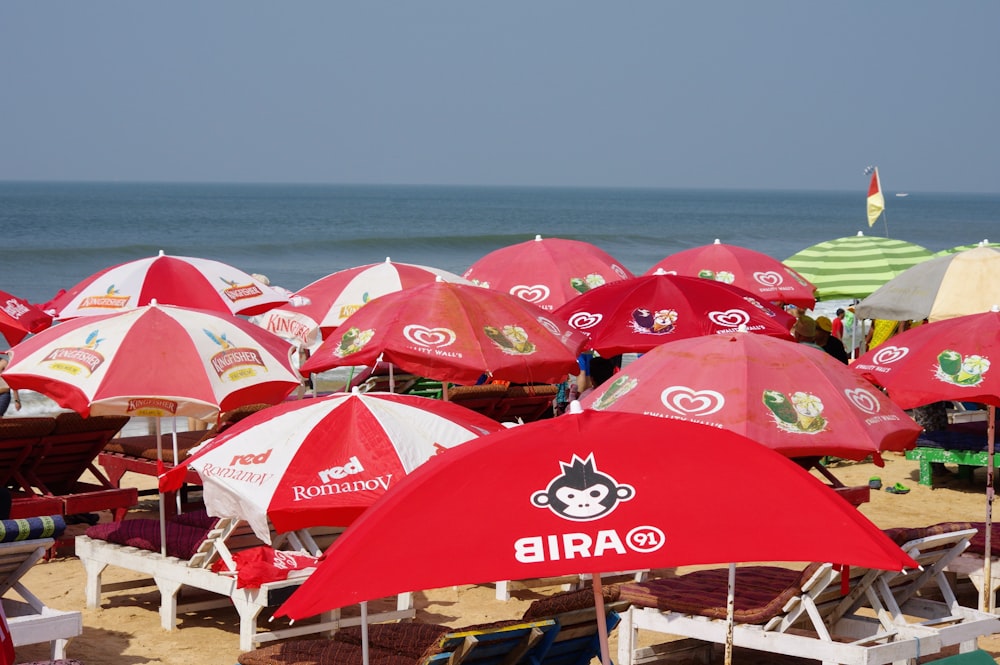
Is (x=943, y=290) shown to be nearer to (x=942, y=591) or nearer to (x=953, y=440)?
(x=953, y=440)

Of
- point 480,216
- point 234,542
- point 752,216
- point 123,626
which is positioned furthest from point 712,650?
point 752,216

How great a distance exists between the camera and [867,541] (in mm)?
3357

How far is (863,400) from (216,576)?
139 inches

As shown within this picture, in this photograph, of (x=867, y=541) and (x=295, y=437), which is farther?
(x=295, y=437)

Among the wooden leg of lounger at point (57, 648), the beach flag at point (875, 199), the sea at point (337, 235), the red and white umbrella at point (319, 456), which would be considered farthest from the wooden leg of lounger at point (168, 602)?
the beach flag at point (875, 199)

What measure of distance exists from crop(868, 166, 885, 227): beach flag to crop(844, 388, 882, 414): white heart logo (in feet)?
40.5

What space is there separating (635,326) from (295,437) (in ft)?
14.3

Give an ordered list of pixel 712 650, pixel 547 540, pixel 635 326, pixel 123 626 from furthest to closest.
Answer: pixel 635 326 → pixel 123 626 → pixel 712 650 → pixel 547 540

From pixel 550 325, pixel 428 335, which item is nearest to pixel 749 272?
pixel 550 325

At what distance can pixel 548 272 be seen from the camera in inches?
484

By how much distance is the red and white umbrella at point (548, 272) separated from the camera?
12180 mm

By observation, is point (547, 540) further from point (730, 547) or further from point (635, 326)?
point (635, 326)

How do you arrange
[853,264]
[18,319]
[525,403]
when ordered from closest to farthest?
[18,319] < [525,403] < [853,264]

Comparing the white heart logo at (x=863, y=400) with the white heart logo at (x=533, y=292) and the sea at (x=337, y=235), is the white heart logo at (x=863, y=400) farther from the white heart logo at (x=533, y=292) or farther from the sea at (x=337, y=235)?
the sea at (x=337, y=235)
